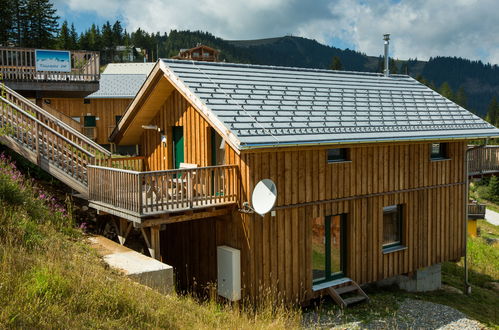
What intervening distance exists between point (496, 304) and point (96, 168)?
14070 mm

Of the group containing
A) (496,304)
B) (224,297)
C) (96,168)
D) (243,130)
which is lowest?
(496,304)

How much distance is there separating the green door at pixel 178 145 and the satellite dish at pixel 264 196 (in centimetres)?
426

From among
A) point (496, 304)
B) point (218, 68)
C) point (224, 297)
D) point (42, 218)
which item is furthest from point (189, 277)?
point (496, 304)

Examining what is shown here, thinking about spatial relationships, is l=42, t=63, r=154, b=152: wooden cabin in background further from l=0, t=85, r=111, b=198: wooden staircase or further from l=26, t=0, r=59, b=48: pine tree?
l=26, t=0, r=59, b=48: pine tree

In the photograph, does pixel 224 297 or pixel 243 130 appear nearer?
pixel 243 130

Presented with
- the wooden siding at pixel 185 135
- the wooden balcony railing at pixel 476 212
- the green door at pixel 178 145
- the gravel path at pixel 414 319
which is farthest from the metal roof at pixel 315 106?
the wooden balcony railing at pixel 476 212

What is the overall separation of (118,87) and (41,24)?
134 ft

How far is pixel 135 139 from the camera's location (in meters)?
17.6

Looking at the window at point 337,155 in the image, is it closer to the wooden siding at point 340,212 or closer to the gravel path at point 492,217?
the wooden siding at point 340,212

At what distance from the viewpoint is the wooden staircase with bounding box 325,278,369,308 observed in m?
13.7

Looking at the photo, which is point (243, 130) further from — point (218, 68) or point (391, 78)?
point (391, 78)

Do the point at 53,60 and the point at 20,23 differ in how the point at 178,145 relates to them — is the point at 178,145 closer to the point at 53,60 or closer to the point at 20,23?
the point at 53,60

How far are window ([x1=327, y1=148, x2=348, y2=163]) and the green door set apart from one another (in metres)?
4.49

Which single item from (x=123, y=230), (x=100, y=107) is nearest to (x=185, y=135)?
(x=123, y=230)
